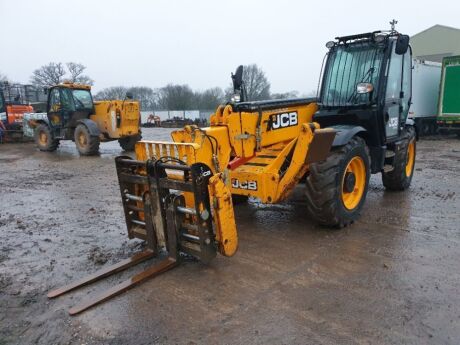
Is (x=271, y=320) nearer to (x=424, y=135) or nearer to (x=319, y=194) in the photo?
(x=319, y=194)

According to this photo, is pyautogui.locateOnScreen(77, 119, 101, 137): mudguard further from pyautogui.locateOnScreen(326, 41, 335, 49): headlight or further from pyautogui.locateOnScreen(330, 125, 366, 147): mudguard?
pyautogui.locateOnScreen(330, 125, 366, 147): mudguard

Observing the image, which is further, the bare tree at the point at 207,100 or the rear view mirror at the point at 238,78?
the bare tree at the point at 207,100

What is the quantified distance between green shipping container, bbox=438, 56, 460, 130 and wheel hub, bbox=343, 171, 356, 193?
13321 millimetres

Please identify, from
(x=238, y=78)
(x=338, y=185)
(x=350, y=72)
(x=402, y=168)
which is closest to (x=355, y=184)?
(x=338, y=185)

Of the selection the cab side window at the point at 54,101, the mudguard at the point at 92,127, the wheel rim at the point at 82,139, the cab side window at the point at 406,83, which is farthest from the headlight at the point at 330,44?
the cab side window at the point at 54,101

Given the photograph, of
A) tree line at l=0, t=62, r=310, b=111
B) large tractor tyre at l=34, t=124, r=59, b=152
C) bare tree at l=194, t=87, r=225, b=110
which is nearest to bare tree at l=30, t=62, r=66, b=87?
tree line at l=0, t=62, r=310, b=111

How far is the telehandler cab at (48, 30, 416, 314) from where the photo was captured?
3.74 m

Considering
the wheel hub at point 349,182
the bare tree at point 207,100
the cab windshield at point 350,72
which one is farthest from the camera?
the bare tree at point 207,100

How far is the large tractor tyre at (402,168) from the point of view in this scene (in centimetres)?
655

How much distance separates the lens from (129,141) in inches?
577

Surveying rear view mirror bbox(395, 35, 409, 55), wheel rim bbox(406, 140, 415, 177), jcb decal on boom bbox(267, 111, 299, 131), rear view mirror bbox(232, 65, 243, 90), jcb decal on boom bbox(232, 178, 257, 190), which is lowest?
wheel rim bbox(406, 140, 415, 177)

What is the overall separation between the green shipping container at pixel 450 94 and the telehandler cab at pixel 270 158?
11101 mm

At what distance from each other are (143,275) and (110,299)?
40 centimetres

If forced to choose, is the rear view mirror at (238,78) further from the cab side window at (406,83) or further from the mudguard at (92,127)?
the mudguard at (92,127)
